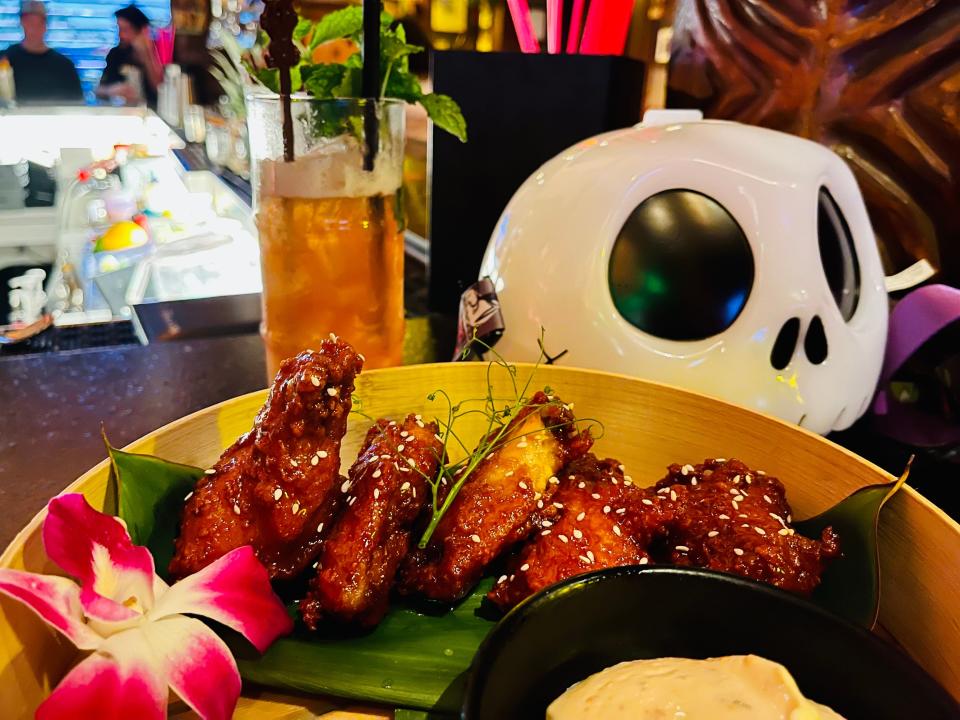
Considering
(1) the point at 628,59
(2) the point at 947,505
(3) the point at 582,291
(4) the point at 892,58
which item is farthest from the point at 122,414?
(4) the point at 892,58

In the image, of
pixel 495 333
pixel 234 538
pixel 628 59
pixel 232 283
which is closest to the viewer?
pixel 234 538

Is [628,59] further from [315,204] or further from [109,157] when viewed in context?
[109,157]

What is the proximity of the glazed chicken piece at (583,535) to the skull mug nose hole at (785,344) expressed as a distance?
1.47 feet

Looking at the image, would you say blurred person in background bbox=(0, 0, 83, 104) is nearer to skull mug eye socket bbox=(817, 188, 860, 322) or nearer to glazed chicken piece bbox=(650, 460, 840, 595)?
skull mug eye socket bbox=(817, 188, 860, 322)

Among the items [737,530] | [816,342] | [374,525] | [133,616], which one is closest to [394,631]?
[374,525]

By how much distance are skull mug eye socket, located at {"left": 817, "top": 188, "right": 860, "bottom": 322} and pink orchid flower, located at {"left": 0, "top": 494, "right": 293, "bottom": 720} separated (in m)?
1.32

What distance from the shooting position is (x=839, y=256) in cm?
155

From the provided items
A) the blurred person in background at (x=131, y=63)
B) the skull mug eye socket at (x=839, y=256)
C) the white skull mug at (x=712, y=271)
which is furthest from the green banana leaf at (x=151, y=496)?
the blurred person in background at (x=131, y=63)

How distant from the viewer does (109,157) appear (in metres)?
4.43

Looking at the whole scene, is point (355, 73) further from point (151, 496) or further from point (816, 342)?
point (816, 342)

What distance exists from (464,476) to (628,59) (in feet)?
5.34

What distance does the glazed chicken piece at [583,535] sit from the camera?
3.60ft

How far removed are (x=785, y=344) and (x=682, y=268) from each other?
27cm

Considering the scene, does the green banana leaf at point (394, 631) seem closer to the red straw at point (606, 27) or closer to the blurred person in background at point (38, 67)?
the red straw at point (606, 27)
